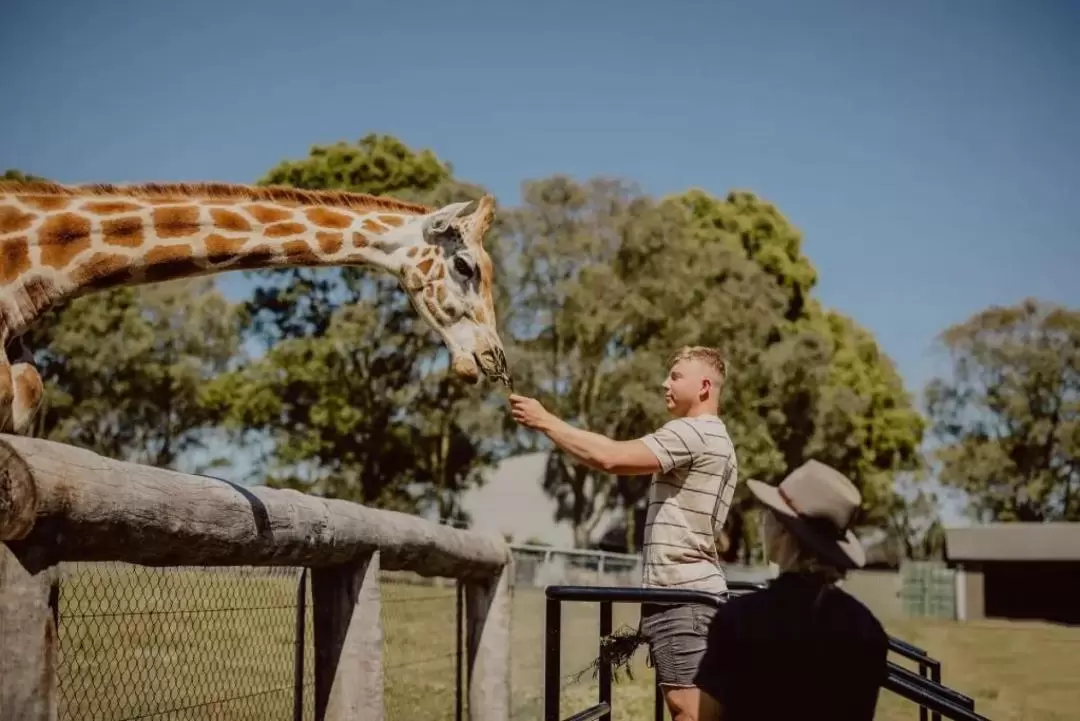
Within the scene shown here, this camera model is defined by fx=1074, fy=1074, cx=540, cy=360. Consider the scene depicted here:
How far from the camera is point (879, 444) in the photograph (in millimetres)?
46438

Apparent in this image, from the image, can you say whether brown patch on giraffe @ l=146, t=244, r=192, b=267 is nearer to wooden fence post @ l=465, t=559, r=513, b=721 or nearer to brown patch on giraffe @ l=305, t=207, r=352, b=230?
brown patch on giraffe @ l=305, t=207, r=352, b=230

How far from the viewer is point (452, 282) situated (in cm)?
641

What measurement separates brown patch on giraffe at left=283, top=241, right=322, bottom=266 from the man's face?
8.84ft

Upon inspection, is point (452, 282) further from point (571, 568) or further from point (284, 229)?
point (571, 568)

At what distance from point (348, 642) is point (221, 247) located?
2.31 m

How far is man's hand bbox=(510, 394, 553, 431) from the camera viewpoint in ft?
13.6

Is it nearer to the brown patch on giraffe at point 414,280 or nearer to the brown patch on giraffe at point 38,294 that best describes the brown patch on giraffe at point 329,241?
the brown patch on giraffe at point 414,280

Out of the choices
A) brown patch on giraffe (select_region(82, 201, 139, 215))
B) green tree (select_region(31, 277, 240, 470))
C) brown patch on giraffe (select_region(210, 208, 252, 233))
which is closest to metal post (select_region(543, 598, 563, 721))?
brown patch on giraffe (select_region(210, 208, 252, 233))

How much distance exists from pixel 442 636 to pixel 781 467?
23.4 meters

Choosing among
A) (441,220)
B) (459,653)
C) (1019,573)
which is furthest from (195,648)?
(1019,573)

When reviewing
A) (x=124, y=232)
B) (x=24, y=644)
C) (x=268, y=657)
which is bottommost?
(x=268, y=657)

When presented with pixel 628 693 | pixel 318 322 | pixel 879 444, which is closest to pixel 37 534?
pixel 628 693

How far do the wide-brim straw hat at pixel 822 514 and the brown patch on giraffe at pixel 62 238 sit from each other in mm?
4199

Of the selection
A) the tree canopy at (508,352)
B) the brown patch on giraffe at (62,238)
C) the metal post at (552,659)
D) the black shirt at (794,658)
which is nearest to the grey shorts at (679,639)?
the metal post at (552,659)
